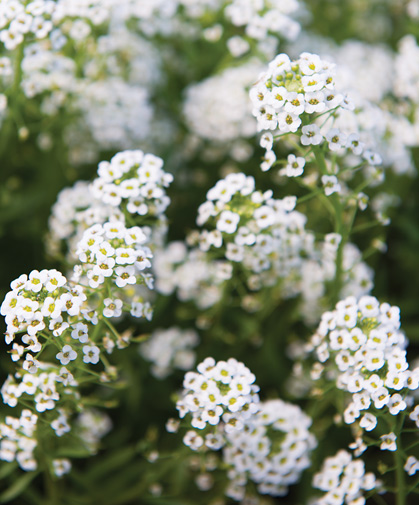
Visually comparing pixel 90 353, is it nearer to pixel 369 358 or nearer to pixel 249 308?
pixel 369 358

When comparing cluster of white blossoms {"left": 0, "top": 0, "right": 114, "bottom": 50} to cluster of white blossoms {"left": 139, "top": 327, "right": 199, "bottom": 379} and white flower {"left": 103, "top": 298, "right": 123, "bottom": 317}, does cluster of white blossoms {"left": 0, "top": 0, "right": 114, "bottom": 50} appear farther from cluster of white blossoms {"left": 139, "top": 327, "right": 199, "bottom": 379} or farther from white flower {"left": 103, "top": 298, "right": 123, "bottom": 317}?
cluster of white blossoms {"left": 139, "top": 327, "right": 199, "bottom": 379}

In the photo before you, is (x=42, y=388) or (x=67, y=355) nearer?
(x=67, y=355)

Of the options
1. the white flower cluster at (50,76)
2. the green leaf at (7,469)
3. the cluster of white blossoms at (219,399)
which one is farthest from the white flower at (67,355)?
the white flower cluster at (50,76)

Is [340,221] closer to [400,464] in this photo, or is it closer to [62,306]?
[400,464]

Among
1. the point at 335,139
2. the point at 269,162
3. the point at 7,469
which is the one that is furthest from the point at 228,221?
the point at 7,469

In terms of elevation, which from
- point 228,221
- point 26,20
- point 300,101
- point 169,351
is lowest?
point 169,351

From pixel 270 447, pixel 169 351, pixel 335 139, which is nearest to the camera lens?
pixel 335 139
